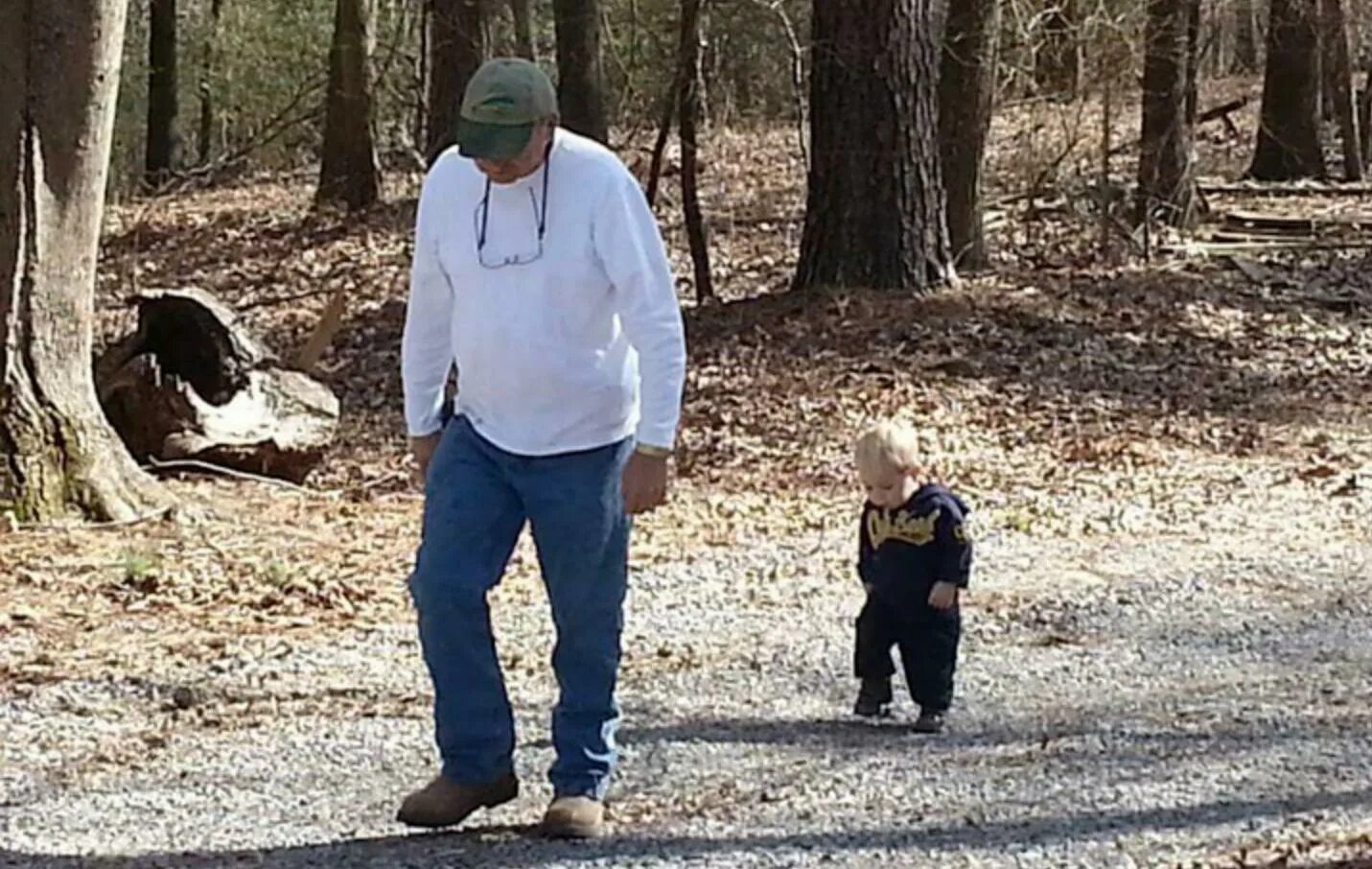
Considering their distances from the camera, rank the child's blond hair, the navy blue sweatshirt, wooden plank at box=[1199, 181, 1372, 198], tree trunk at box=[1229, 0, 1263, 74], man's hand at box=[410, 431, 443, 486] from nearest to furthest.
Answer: man's hand at box=[410, 431, 443, 486] < the child's blond hair < the navy blue sweatshirt < wooden plank at box=[1199, 181, 1372, 198] < tree trunk at box=[1229, 0, 1263, 74]

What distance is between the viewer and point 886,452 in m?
6.71

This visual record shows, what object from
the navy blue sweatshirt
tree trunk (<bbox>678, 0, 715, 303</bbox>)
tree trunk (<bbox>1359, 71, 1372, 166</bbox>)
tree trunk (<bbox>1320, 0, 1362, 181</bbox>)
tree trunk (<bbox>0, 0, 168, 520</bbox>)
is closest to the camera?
the navy blue sweatshirt

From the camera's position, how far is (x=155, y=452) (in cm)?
1175

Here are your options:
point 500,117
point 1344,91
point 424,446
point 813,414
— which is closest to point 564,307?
point 500,117

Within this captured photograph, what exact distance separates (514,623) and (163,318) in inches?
169

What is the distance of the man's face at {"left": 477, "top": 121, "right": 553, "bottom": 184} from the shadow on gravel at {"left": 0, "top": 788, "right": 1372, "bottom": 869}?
162 cm

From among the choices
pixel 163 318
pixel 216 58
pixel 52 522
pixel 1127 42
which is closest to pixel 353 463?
pixel 163 318

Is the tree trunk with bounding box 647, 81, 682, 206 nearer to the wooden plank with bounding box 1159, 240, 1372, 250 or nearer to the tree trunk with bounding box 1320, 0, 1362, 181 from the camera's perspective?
the wooden plank with bounding box 1159, 240, 1372, 250

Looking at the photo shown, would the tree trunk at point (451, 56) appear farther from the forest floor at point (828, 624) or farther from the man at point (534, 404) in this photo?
the man at point (534, 404)

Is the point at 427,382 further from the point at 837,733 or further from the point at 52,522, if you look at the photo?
the point at 52,522

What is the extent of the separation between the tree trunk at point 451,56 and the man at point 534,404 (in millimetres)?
16741

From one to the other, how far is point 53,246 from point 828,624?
393 centimetres

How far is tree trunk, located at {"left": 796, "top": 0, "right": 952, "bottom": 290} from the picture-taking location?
16203 mm

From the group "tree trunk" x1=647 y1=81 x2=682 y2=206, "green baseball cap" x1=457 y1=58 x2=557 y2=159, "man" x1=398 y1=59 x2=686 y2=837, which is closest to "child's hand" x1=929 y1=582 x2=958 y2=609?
"man" x1=398 y1=59 x2=686 y2=837
